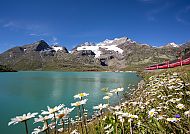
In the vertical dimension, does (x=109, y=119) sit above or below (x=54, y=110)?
below

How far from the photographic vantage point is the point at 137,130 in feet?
13.6

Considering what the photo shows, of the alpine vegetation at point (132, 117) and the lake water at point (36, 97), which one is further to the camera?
the lake water at point (36, 97)

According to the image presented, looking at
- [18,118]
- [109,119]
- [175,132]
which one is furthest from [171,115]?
[18,118]

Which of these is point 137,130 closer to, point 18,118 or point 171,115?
point 171,115

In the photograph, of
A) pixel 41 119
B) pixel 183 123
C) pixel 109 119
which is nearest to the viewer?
pixel 41 119

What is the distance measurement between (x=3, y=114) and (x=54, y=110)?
21851 millimetres

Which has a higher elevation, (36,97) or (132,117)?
(132,117)

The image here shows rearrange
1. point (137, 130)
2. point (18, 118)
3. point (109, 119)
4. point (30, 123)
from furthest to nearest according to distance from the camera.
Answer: point (30, 123)
point (109, 119)
point (137, 130)
point (18, 118)

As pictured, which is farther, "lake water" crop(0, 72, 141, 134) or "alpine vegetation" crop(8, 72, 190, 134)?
"lake water" crop(0, 72, 141, 134)

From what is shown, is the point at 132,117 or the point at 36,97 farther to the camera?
the point at 36,97

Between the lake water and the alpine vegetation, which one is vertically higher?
the alpine vegetation

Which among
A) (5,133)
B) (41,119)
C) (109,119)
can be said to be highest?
(41,119)

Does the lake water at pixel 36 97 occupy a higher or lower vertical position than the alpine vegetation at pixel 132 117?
lower

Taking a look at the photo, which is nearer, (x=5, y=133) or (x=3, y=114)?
(x=5, y=133)
